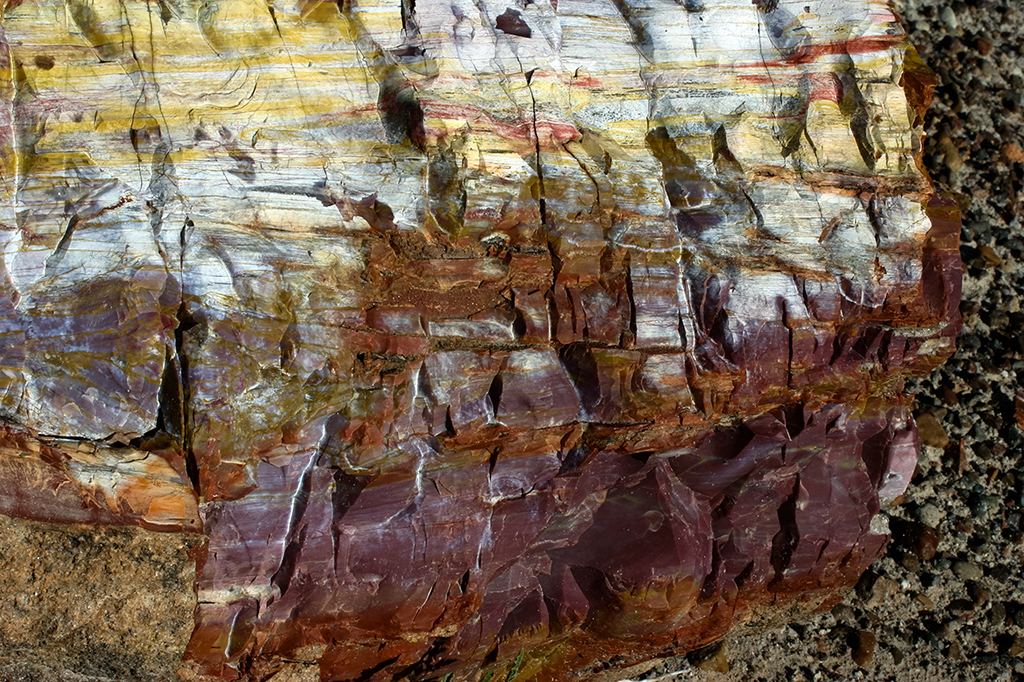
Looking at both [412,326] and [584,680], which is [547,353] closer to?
[412,326]

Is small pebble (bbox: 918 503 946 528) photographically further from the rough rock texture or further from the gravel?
the rough rock texture

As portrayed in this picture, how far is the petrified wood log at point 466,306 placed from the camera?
2.58 metres

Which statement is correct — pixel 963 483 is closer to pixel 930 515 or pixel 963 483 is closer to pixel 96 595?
pixel 930 515

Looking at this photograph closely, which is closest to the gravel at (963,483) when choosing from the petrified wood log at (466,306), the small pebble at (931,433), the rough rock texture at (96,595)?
the small pebble at (931,433)

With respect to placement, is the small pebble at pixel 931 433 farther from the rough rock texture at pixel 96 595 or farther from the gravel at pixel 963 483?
the rough rock texture at pixel 96 595

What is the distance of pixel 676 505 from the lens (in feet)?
10.2

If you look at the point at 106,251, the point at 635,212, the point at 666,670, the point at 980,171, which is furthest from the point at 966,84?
the point at 106,251

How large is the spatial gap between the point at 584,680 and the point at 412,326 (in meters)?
1.85

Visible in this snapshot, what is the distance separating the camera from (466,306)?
2855 mm

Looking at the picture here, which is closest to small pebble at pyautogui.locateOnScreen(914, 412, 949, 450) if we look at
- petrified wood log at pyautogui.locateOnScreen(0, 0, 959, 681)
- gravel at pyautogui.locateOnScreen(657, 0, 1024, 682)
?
gravel at pyautogui.locateOnScreen(657, 0, 1024, 682)

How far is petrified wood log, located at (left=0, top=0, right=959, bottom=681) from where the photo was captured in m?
2.58

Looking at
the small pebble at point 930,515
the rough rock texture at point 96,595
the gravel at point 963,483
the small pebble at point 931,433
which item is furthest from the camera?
the small pebble at point 931,433

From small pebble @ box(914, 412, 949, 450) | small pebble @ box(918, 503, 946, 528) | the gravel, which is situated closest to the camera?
the gravel

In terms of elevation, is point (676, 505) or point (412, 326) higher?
point (412, 326)
